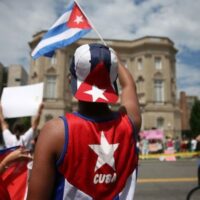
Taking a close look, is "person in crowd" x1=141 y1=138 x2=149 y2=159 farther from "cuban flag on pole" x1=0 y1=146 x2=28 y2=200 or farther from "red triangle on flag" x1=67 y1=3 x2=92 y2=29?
"cuban flag on pole" x1=0 y1=146 x2=28 y2=200

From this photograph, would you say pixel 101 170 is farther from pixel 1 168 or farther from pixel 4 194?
pixel 1 168

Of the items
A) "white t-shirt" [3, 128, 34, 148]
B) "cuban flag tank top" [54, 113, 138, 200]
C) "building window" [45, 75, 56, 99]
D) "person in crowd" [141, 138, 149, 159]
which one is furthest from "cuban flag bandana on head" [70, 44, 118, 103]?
"building window" [45, 75, 56, 99]

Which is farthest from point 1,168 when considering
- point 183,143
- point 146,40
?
point 146,40

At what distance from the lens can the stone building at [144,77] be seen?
145 ft

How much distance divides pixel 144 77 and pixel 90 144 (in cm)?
4530

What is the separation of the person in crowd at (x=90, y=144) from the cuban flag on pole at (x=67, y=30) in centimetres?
296

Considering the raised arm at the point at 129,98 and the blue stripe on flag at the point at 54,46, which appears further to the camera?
the blue stripe on flag at the point at 54,46

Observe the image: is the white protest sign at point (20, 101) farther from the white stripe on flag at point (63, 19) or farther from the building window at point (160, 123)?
the building window at point (160, 123)

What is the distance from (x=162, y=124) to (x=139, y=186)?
36.8 meters

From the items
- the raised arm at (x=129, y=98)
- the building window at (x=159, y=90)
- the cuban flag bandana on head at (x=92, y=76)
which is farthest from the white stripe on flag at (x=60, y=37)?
the building window at (x=159, y=90)

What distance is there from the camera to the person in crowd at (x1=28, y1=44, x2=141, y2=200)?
152 cm

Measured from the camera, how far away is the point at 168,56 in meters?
47.5

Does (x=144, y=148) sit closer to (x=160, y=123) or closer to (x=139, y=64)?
(x=160, y=123)

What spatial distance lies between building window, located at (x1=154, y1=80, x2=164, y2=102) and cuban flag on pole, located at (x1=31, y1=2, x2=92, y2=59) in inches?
1640
